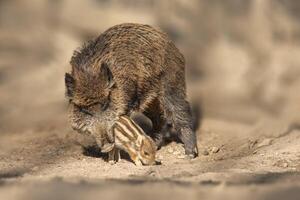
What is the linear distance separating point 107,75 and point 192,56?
14.8 feet

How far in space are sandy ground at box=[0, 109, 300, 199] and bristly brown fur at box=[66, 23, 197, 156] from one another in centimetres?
52

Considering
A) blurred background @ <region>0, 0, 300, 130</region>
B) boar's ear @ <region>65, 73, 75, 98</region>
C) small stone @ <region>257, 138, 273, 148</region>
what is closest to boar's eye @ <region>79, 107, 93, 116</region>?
boar's ear @ <region>65, 73, 75, 98</region>

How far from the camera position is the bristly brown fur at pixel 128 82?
9297 millimetres

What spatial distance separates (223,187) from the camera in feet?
23.1

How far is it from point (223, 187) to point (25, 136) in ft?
17.3

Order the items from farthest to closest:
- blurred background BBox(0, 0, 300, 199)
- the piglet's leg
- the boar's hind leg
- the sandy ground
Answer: blurred background BBox(0, 0, 300, 199), the boar's hind leg, the piglet's leg, the sandy ground

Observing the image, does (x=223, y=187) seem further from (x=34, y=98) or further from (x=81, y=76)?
(x=34, y=98)

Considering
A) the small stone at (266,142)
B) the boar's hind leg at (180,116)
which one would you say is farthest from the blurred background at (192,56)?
the boar's hind leg at (180,116)

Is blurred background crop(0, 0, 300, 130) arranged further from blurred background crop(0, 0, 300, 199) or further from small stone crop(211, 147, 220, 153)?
small stone crop(211, 147, 220, 153)

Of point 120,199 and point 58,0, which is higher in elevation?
point 58,0

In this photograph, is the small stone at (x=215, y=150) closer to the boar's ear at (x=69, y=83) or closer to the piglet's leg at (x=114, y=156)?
the piglet's leg at (x=114, y=156)

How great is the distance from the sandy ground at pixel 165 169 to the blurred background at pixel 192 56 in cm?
8

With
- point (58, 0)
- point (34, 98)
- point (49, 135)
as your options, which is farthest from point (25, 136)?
point (58, 0)

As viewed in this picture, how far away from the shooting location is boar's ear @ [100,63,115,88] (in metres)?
9.23
